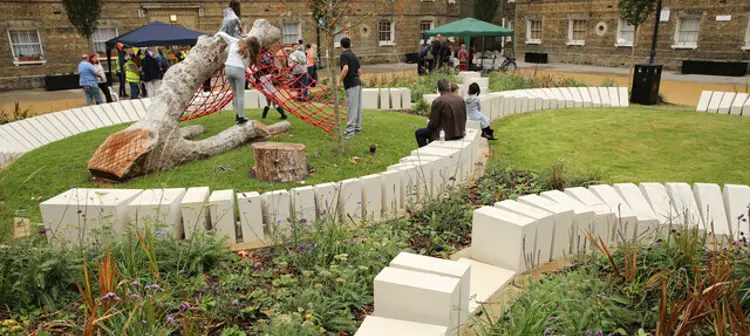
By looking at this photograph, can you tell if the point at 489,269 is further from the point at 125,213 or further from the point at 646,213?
the point at 125,213

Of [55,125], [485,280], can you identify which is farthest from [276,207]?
[55,125]

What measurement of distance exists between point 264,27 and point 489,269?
5.27m

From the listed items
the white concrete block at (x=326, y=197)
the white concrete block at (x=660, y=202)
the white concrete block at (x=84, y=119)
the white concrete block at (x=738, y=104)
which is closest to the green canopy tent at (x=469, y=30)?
the white concrete block at (x=738, y=104)

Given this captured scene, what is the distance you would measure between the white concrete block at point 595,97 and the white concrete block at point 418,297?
32.2 ft

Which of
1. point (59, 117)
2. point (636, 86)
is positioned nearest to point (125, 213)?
point (59, 117)

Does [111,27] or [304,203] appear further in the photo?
[111,27]

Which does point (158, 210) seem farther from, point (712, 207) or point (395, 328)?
point (712, 207)

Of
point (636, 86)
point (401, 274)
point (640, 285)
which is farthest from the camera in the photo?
point (636, 86)

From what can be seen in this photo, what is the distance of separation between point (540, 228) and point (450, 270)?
120cm

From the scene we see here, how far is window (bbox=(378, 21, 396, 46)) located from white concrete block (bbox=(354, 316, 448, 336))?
2320 centimetres

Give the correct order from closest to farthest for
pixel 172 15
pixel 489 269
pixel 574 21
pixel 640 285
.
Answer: pixel 640 285 → pixel 489 269 → pixel 172 15 → pixel 574 21

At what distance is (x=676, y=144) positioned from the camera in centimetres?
776

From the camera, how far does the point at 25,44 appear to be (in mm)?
18406

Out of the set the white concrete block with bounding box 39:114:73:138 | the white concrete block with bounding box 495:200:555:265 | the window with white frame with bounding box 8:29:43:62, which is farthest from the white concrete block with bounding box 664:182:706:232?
the window with white frame with bounding box 8:29:43:62
